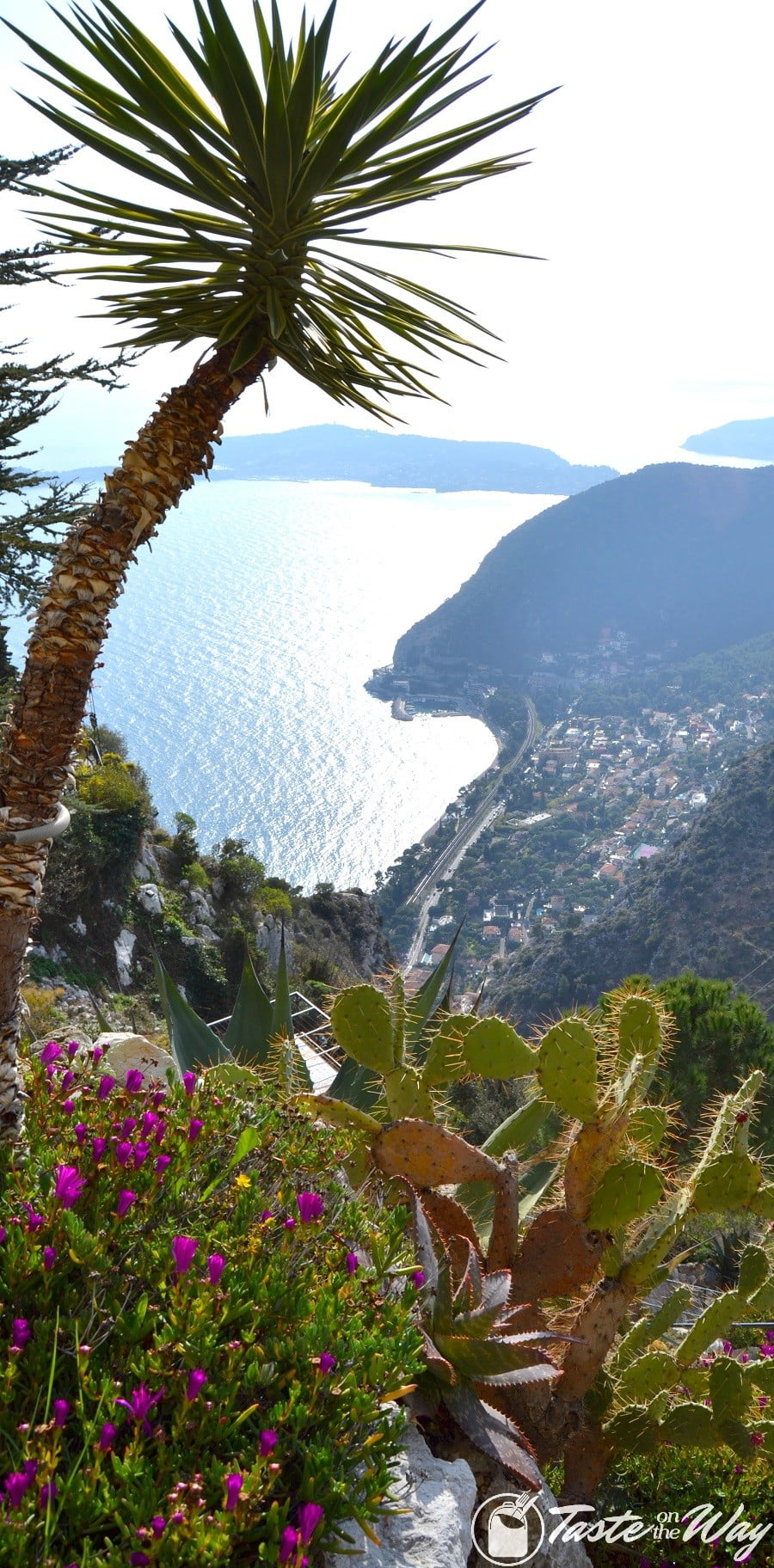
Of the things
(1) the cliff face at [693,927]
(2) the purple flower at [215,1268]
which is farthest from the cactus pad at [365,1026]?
(1) the cliff face at [693,927]

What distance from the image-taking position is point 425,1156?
8.45ft

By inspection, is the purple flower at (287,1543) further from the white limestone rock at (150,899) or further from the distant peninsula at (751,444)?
the distant peninsula at (751,444)

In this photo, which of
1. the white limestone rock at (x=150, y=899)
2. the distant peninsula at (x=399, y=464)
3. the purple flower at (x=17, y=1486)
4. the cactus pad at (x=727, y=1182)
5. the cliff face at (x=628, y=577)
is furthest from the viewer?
the distant peninsula at (x=399, y=464)

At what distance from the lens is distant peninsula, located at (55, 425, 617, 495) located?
157 m

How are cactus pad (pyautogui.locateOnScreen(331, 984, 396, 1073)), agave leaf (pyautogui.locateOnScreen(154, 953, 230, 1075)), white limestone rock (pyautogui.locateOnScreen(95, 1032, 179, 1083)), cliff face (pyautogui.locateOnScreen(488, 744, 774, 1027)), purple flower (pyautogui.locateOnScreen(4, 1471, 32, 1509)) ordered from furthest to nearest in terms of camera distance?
1. cliff face (pyautogui.locateOnScreen(488, 744, 774, 1027))
2. agave leaf (pyautogui.locateOnScreen(154, 953, 230, 1075))
3. white limestone rock (pyautogui.locateOnScreen(95, 1032, 179, 1083))
4. cactus pad (pyautogui.locateOnScreen(331, 984, 396, 1073))
5. purple flower (pyautogui.locateOnScreen(4, 1471, 32, 1509))

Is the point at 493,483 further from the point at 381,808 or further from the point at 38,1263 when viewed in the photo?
the point at 38,1263

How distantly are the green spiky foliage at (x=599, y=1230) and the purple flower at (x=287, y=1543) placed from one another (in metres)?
1.27

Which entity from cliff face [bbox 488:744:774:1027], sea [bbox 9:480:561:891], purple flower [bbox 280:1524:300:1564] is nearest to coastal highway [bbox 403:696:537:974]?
sea [bbox 9:480:561:891]

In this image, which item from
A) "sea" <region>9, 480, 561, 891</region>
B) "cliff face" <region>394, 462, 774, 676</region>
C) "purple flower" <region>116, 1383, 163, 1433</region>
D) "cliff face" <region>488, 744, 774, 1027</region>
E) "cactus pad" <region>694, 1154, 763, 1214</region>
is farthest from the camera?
"cliff face" <region>394, 462, 774, 676</region>

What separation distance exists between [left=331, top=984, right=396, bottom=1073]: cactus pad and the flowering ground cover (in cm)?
76

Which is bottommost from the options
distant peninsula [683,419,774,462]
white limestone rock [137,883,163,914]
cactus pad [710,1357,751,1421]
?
white limestone rock [137,883,163,914]

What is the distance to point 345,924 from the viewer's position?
25438 mm

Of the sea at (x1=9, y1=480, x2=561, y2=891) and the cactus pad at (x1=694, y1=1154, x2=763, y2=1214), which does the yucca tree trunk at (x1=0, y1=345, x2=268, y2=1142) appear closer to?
the cactus pad at (x1=694, y1=1154, x2=763, y2=1214)

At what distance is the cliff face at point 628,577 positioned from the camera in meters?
94.9
